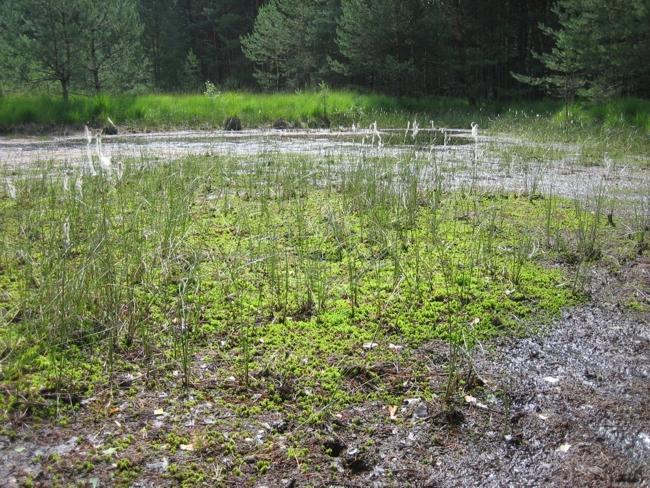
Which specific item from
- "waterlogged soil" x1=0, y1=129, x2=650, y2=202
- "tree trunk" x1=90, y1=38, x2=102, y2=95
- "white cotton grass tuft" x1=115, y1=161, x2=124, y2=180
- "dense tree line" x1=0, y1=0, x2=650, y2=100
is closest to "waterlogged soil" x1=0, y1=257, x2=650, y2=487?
"white cotton grass tuft" x1=115, y1=161, x2=124, y2=180

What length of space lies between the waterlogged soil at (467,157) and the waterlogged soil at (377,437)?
266cm

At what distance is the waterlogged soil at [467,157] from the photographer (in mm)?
5395

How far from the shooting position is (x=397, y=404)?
1.81 metres

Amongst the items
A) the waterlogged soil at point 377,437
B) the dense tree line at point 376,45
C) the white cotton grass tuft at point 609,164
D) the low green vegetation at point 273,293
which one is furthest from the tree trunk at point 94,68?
the waterlogged soil at point 377,437

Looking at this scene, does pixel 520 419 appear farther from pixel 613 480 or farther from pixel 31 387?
pixel 31 387

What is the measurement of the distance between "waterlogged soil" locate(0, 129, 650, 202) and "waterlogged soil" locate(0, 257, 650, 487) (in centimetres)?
266

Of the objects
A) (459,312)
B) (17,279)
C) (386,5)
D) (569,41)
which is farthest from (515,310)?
(386,5)

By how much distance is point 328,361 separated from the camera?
6.79 feet

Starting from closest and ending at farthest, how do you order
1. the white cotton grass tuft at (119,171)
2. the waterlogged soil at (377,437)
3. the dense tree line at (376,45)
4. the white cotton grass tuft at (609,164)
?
the waterlogged soil at (377,437)
the white cotton grass tuft at (119,171)
the white cotton grass tuft at (609,164)
the dense tree line at (376,45)

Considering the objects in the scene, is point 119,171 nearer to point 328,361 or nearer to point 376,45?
point 328,361

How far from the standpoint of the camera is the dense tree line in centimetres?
1408

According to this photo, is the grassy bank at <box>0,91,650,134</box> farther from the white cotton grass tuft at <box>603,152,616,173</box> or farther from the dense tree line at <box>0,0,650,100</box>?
the white cotton grass tuft at <box>603,152,616,173</box>

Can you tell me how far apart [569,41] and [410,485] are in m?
15.0

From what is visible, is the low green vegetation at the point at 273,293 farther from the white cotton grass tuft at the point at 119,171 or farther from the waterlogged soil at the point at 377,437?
the white cotton grass tuft at the point at 119,171
